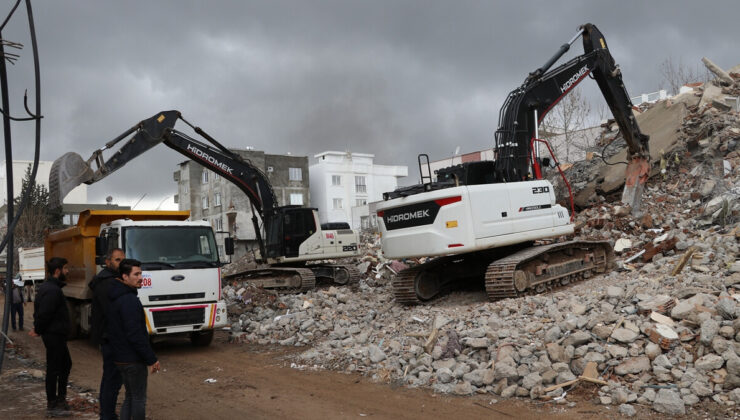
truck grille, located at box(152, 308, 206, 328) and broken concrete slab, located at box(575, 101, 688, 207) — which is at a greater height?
broken concrete slab, located at box(575, 101, 688, 207)

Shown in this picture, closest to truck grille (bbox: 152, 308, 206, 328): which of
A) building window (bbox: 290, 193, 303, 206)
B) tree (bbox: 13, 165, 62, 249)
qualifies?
tree (bbox: 13, 165, 62, 249)

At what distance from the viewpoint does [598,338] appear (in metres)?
7.75

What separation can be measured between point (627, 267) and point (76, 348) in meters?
11.9

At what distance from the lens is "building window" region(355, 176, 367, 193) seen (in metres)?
61.2

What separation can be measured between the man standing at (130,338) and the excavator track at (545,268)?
6.67 m

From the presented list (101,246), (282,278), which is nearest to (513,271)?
(101,246)

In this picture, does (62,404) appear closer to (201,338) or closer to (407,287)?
(201,338)

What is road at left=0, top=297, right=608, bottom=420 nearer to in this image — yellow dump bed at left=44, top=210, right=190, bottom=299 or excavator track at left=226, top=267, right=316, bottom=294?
yellow dump bed at left=44, top=210, right=190, bottom=299

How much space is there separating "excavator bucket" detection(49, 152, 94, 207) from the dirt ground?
3086 millimetres

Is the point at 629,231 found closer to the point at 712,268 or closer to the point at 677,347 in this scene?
the point at 712,268

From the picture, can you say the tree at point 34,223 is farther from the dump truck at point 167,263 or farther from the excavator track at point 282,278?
the dump truck at point 167,263

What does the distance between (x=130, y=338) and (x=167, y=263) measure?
6086mm

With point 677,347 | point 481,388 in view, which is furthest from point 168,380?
point 677,347

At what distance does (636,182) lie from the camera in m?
16.1
